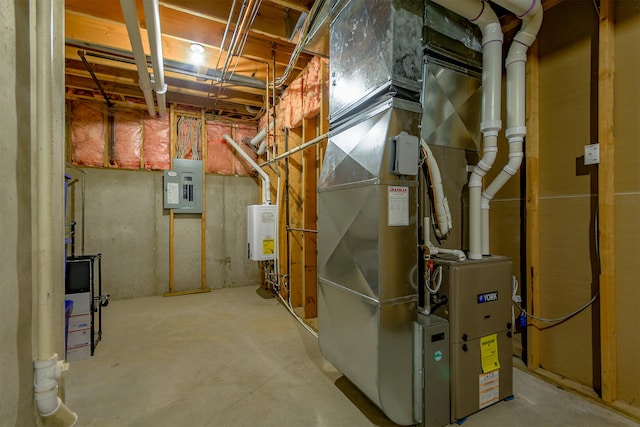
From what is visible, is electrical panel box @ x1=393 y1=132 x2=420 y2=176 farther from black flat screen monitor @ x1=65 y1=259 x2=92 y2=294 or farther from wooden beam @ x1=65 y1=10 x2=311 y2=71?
black flat screen monitor @ x1=65 y1=259 x2=92 y2=294

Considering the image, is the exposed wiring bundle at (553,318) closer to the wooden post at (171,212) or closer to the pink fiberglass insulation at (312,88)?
the pink fiberglass insulation at (312,88)

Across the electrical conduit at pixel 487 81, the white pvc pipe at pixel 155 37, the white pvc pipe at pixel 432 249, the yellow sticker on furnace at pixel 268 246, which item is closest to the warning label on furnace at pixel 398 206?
the white pvc pipe at pixel 432 249

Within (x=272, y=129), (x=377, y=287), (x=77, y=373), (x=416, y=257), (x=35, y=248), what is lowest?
(x=77, y=373)

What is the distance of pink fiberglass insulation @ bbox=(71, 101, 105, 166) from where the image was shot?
13.6 ft

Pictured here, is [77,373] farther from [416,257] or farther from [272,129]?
[272,129]

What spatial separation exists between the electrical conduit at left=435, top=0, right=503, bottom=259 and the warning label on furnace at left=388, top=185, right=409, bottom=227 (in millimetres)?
576

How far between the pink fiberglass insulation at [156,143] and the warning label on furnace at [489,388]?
4.81 m

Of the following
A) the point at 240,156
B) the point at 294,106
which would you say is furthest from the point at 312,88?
the point at 240,156

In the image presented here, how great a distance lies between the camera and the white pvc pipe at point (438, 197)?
1753mm

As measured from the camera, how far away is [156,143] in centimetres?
460

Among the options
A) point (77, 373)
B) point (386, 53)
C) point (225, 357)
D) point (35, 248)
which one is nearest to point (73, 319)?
point (77, 373)

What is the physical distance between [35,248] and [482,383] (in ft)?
7.35

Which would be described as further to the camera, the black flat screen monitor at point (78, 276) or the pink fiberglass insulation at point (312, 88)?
the pink fiberglass insulation at point (312, 88)

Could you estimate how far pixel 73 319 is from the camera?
2.53m
